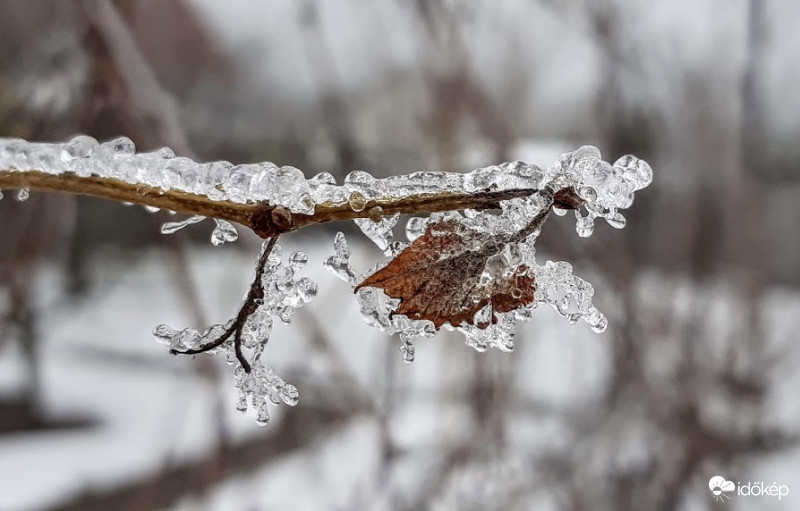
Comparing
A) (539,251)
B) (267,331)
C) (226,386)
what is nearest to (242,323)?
(267,331)

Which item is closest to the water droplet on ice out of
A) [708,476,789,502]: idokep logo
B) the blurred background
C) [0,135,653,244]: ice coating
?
[0,135,653,244]: ice coating

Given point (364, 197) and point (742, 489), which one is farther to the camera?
point (742, 489)

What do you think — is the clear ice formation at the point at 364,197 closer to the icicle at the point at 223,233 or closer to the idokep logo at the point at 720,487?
the icicle at the point at 223,233

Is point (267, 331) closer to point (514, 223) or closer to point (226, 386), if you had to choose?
point (514, 223)

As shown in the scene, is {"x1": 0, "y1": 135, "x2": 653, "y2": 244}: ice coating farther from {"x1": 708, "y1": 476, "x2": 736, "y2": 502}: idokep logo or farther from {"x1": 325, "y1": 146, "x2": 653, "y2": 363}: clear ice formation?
{"x1": 708, "y1": 476, "x2": 736, "y2": 502}: idokep logo

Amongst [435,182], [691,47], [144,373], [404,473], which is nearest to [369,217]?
[435,182]
